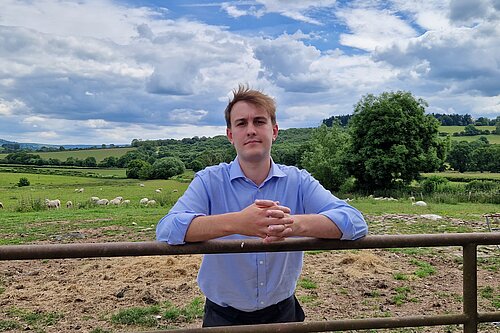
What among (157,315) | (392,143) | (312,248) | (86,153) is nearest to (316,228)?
(312,248)

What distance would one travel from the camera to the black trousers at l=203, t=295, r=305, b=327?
8.30 feet

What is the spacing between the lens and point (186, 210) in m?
2.34

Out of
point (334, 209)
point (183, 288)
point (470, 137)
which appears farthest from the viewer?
point (470, 137)

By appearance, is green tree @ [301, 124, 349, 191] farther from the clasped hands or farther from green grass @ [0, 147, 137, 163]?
the clasped hands

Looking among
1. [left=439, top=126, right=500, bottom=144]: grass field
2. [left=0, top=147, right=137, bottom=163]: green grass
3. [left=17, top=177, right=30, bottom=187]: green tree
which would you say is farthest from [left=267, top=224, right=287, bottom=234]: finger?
[left=439, top=126, right=500, bottom=144]: grass field

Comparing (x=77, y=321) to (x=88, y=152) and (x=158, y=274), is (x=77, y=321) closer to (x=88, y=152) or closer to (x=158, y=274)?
(x=158, y=274)

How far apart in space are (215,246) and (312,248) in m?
0.43

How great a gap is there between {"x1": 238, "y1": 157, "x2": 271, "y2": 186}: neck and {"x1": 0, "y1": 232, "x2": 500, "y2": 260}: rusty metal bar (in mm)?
524

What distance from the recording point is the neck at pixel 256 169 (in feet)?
8.27

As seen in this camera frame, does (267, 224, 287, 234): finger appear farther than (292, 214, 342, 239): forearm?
No

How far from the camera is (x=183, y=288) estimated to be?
718 cm

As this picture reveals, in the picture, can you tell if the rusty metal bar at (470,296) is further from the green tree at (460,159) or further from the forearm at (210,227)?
the green tree at (460,159)

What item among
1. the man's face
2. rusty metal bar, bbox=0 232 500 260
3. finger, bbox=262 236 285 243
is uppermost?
the man's face

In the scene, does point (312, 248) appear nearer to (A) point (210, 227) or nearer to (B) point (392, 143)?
(A) point (210, 227)
